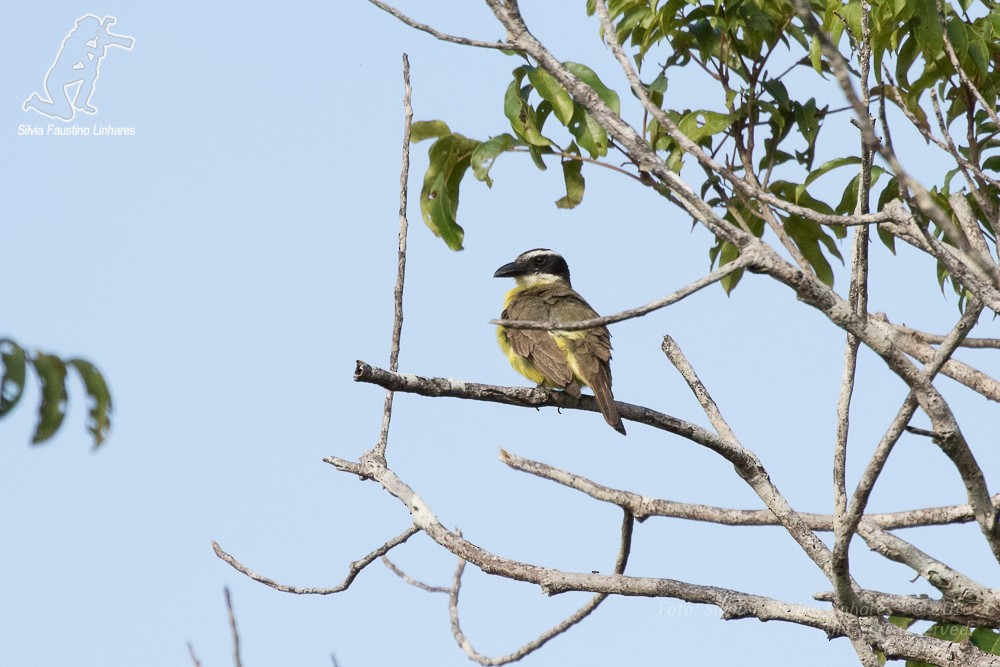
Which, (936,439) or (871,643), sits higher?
(936,439)

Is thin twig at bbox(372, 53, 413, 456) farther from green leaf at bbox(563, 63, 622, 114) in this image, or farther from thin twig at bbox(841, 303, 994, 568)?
thin twig at bbox(841, 303, 994, 568)

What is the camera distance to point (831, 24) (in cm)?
499

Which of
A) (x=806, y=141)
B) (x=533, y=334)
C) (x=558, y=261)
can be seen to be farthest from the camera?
(x=558, y=261)

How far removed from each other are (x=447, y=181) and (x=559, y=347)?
5.12 feet

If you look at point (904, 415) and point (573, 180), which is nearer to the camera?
point (904, 415)

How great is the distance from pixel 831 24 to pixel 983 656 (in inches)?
107

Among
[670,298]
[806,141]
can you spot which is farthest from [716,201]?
[670,298]

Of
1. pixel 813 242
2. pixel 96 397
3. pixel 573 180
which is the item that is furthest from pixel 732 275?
pixel 96 397

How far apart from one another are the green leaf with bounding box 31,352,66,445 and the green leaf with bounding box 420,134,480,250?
108 inches

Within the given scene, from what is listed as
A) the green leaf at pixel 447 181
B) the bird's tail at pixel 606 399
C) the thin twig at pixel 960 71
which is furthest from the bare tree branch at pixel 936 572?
the green leaf at pixel 447 181

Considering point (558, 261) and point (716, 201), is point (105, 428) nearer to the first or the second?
point (716, 201)

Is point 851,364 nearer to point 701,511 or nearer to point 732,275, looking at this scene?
point 701,511

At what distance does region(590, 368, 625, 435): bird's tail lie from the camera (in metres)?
5.64

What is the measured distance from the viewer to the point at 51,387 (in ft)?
8.90
